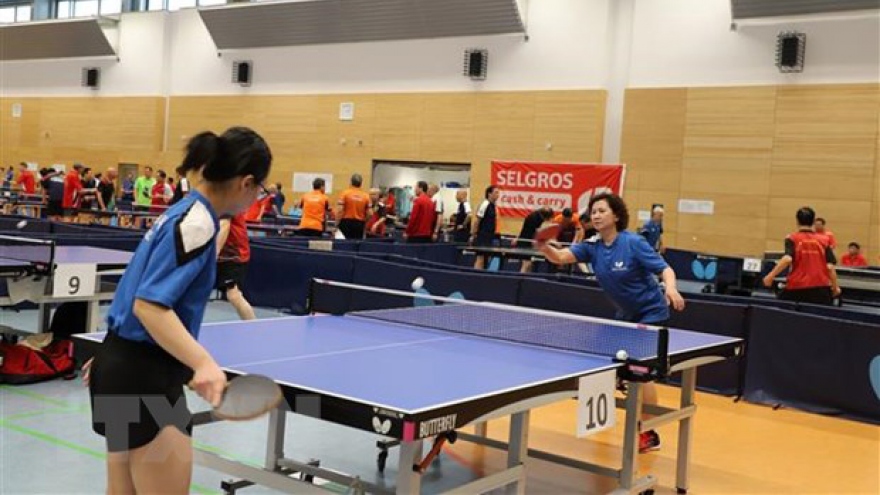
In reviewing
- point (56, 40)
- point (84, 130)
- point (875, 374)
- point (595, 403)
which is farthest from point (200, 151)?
point (56, 40)

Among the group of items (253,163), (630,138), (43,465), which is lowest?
(43,465)

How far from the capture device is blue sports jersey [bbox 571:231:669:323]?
520 cm

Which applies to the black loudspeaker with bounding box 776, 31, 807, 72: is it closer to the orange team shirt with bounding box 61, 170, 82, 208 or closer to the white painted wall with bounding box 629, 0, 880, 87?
the white painted wall with bounding box 629, 0, 880, 87

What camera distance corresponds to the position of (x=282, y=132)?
22.3 metres

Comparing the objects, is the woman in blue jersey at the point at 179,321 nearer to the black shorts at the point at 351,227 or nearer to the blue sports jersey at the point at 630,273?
the blue sports jersey at the point at 630,273

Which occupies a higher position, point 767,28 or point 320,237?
point 767,28

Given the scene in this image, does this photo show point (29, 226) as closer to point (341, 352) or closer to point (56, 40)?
point (341, 352)

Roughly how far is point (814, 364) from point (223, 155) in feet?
19.3

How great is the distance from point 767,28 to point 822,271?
8.28 metres

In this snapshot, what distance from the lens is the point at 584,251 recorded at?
17.8 ft

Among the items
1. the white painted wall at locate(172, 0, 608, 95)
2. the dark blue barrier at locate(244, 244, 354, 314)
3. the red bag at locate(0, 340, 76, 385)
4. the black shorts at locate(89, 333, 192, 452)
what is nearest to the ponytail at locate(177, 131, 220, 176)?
the black shorts at locate(89, 333, 192, 452)

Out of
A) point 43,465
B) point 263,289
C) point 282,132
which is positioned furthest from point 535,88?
point 43,465

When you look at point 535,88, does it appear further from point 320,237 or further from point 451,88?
point 320,237

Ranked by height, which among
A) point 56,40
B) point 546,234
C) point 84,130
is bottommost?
point 546,234
